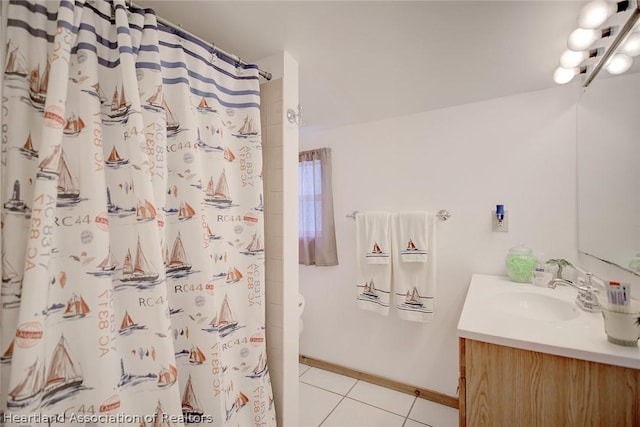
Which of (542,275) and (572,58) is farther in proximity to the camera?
(542,275)

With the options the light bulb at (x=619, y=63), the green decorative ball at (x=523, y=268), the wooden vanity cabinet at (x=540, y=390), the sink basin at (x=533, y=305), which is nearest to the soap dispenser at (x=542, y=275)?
the green decorative ball at (x=523, y=268)

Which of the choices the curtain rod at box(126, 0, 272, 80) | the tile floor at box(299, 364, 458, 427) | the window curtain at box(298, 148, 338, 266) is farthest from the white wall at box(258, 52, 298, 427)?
the window curtain at box(298, 148, 338, 266)

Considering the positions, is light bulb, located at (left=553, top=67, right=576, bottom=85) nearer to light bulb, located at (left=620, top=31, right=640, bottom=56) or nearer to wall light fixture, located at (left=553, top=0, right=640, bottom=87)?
wall light fixture, located at (left=553, top=0, right=640, bottom=87)

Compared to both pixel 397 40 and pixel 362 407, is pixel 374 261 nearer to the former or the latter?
pixel 362 407

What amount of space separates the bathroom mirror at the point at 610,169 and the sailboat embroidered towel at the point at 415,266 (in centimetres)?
82

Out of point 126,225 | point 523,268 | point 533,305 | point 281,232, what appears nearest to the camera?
point 126,225

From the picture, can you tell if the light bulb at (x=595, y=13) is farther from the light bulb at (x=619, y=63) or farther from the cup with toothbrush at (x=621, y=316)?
the cup with toothbrush at (x=621, y=316)

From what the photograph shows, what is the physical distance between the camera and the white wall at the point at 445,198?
62.8 inches

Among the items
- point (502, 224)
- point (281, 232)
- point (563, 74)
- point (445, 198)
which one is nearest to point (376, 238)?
point (445, 198)

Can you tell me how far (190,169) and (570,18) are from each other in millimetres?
1661

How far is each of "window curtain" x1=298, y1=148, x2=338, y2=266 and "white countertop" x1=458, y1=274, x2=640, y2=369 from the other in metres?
1.22

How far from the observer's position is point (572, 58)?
1210 millimetres

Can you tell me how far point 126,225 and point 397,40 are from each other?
1336mm

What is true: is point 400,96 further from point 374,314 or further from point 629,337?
point 374,314
